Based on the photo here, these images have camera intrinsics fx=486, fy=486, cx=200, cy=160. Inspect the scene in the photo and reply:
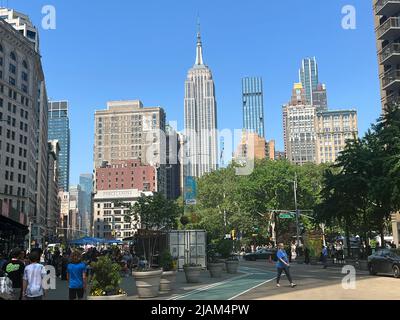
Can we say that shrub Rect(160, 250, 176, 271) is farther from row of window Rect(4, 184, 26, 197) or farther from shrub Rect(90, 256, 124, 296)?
row of window Rect(4, 184, 26, 197)

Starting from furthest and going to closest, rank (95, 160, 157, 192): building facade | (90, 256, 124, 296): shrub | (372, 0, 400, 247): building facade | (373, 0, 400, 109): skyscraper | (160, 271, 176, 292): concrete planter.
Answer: (95, 160, 157, 192): building facade < (373, 0, 400, 109): skyscraper < (372, 0, 400, 247): building facade < (160, 271, 176, 292): concrete planter < (90, 256, 124, 296): shrub

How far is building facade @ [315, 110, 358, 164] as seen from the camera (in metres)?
177

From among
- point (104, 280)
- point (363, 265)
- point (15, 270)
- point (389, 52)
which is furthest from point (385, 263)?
point (389, 52)

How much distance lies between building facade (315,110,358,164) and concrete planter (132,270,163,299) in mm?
156419

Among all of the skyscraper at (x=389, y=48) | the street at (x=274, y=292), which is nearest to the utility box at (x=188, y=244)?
the street at (x=274, y=292)

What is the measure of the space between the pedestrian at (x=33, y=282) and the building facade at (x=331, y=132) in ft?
533

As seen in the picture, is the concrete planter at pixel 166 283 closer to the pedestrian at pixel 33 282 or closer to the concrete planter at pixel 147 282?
the concrete planter at pixel 147 282

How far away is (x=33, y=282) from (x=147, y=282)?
6.13 meters

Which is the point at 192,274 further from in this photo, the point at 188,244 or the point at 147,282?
the point at 188,244

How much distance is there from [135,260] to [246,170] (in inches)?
1935

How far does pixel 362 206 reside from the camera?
38.1m

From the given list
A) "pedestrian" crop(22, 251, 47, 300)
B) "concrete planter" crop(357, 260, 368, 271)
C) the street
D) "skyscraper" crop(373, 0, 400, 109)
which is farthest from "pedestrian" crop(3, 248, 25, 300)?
"skyscraper" crop(373, 0, 400, 109)

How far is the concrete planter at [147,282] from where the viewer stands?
626 inches
